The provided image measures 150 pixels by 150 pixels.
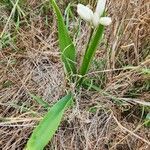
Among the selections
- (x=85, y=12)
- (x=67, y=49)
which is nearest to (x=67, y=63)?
(x=67, y=49)

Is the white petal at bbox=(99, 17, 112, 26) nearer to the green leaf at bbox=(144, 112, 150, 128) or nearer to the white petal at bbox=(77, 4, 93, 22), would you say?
the white petal at bbox=(77, 4, 93, 22)

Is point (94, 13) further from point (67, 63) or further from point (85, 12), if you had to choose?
point (67, 63)

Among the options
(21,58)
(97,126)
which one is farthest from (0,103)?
(97,126)

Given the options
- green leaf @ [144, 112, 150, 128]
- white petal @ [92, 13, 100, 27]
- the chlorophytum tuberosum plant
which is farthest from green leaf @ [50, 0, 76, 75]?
green leaf @ [144, 112, 150, 128]

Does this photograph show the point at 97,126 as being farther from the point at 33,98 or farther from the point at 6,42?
the point at 6,42

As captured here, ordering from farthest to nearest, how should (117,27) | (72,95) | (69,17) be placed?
(69,17) → (117,27) → (72,95)

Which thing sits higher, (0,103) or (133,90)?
(0,103)

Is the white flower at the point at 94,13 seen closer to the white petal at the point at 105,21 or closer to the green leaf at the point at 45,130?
the white petal at the point at 105,21
